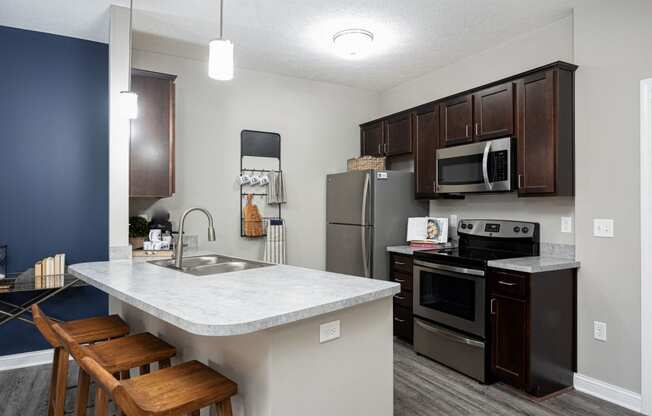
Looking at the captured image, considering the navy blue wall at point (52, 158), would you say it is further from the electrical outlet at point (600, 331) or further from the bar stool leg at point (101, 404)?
the electrical outlet at point (600, 331)

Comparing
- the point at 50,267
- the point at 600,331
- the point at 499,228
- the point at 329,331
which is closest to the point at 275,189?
the point at 50,267

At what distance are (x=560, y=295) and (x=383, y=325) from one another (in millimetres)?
1633

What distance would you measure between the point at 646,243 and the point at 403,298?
188 cm

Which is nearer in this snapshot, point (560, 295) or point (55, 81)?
point (560, 295)

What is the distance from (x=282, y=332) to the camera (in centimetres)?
153

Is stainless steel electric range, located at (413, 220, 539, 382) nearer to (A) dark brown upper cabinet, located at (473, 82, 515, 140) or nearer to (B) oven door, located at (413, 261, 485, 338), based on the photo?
(B) oven door, located at (413, 261, 485, 338)

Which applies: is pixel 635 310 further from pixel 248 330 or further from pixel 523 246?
pixel 248 330

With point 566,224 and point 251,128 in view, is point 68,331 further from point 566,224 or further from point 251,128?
point 566,224

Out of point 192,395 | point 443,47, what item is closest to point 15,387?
point 192,395

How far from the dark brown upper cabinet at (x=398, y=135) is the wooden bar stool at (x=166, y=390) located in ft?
10.5

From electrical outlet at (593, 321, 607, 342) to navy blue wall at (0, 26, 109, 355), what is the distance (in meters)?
3.86

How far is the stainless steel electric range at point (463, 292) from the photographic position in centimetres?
298

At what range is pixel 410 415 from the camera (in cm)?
251

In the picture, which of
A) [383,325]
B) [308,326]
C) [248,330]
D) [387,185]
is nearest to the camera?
[248,330]
